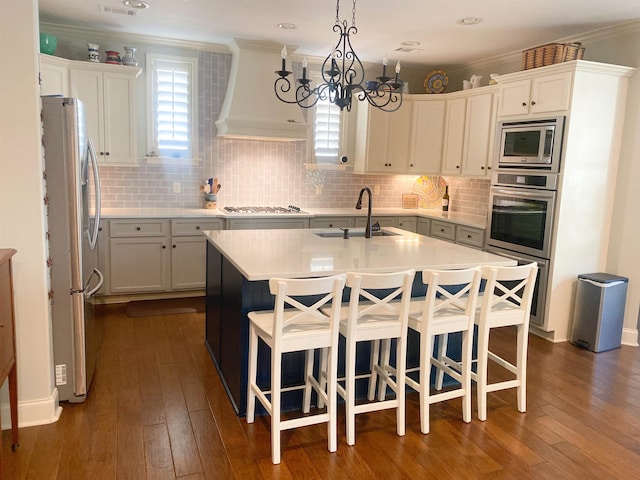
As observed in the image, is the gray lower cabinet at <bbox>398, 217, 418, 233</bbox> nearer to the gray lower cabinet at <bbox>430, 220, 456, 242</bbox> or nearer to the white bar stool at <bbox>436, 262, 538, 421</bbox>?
the gray lower cabinet at <bbox>430, 220, 456, 242</bbox>

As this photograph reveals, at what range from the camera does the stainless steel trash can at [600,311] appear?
4.05 m

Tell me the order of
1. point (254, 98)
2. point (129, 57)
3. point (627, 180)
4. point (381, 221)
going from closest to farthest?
1. point (627, 180)
2. point (129, 57)
3. point (254, 98)
4. point (381, 221)

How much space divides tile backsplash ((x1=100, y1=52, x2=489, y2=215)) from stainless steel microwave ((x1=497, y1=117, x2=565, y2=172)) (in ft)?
3.84

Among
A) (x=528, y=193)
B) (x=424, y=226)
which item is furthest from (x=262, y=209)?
(x=528, y=193)

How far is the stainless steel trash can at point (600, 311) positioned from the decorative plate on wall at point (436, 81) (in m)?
2.82

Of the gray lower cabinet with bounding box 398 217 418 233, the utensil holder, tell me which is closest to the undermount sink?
the gray lower cabinet with bounding box 398 217 418 233

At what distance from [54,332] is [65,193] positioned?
80cm

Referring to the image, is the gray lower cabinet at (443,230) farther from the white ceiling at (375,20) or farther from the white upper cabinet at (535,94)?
the white ceiling at (375,20)

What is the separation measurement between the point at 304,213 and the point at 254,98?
1.30m

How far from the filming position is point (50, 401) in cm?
273

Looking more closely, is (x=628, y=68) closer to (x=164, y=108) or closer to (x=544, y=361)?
(x=544, y=361)

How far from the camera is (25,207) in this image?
2.55m

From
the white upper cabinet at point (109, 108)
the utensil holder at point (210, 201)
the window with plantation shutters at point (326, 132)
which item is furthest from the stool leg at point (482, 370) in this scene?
the white upper cabinet at point (109, 108)

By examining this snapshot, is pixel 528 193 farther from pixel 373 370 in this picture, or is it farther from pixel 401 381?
pixel 401 381
